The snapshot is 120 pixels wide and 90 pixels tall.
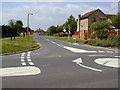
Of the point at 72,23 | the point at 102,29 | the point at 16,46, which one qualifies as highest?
the point at 72,23

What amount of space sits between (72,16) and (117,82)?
196 feet

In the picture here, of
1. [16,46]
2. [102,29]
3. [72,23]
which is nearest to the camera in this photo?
[16,46]

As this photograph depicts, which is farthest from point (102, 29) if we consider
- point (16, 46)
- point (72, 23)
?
point (72, 23)

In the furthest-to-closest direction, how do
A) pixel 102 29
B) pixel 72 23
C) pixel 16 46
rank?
1. pixel 72 23
2. pixel 102 29
3. pixel 16 46

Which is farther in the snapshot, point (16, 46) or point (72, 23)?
point (72, 23)

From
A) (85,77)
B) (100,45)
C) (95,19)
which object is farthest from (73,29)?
(85,77)

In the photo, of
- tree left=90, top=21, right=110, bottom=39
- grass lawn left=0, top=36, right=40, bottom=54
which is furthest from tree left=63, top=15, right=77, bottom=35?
grass lawn left=0, top=36, right=40, bottom=54

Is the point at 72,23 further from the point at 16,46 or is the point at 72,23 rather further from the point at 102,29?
the point at 16,46

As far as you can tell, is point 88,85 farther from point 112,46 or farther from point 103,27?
point 103,27

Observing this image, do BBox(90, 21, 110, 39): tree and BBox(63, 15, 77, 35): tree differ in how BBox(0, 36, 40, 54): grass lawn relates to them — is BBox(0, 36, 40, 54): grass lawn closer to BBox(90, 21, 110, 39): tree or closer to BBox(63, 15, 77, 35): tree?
BBox(90, 21, 110, 39): tree

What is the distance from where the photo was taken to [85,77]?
6.43 metres

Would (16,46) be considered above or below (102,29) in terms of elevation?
below

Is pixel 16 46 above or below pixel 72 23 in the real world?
below

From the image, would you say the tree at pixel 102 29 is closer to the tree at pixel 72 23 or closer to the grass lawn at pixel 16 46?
the grass lawn at pixel 16 46
